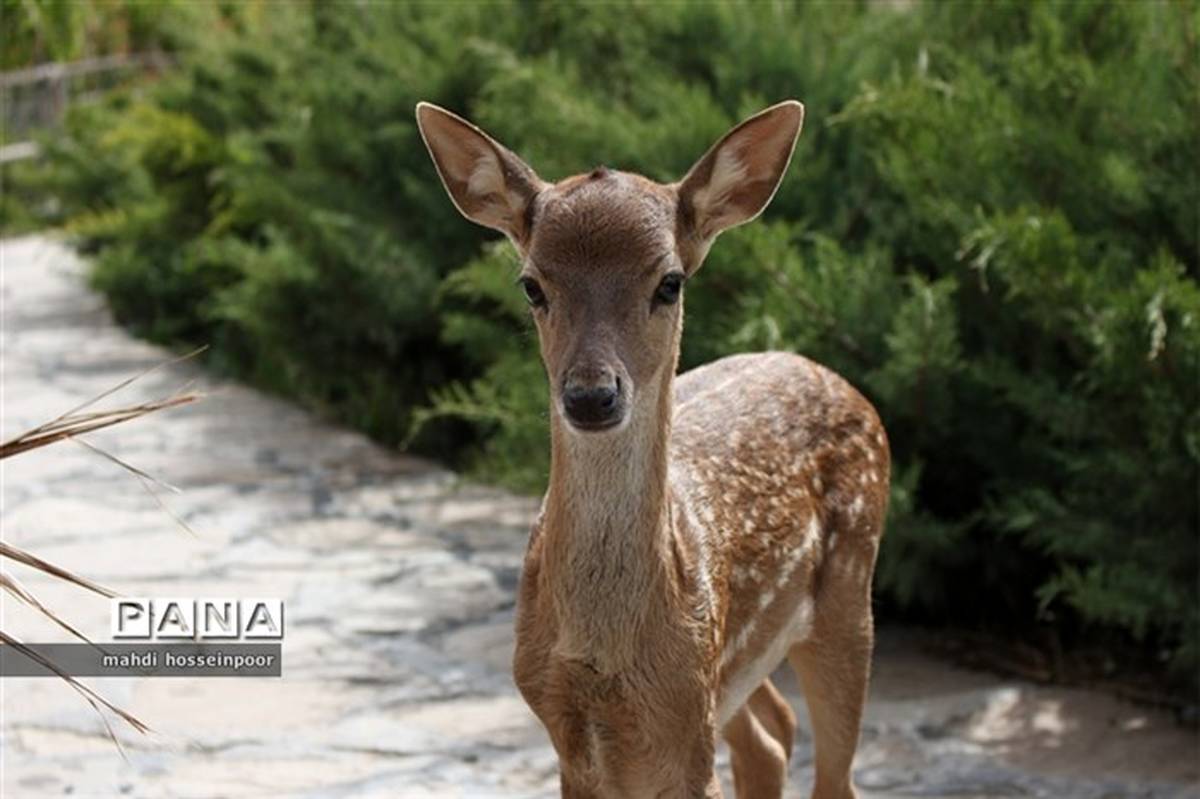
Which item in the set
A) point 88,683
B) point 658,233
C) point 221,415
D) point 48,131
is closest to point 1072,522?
point 658,233

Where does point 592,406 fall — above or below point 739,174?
below

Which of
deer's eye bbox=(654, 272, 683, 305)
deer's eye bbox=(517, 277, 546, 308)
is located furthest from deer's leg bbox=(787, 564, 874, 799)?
deer's eye bbox=(517, 277, 546, 308)

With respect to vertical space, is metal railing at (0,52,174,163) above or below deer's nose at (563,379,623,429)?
above

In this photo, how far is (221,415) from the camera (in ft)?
30.9

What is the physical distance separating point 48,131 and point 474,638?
960cm

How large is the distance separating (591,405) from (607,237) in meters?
0.36

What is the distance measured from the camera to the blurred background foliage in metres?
5.45

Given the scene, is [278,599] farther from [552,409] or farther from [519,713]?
[552,409]

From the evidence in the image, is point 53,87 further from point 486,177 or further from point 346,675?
point 486,177

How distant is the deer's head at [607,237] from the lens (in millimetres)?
3277

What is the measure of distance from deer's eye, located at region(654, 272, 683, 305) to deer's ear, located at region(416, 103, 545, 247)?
32 cm

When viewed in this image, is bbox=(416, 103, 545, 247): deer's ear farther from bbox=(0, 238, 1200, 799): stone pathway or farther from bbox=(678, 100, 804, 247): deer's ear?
bbox=(0, 238, 1200, 799): stone pathway

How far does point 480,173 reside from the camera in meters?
3.66

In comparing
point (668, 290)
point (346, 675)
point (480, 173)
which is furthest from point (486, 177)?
point (346, 675)
